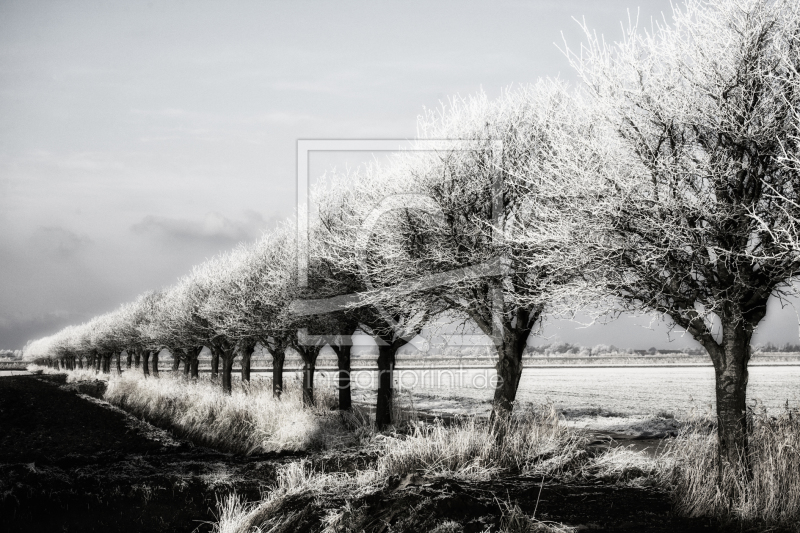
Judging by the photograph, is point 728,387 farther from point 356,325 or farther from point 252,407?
point 252,407

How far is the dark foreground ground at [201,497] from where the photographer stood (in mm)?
8648

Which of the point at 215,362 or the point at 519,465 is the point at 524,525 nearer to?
the point at 519,465

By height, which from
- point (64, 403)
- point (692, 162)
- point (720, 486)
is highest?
point (692, 162)

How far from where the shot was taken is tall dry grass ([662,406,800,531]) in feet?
25.6

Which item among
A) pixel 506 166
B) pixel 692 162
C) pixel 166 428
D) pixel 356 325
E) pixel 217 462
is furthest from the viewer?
pixel 166 428

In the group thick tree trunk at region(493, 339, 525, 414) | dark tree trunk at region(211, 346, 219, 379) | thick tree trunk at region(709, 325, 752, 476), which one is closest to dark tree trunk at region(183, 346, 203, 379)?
dark tree trunk at region(211, 346, 219, 379)

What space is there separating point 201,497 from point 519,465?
6.83 m

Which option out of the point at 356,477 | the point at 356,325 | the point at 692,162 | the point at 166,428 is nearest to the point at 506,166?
the point at 692,162

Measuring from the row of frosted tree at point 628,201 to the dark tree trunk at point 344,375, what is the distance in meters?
5.45

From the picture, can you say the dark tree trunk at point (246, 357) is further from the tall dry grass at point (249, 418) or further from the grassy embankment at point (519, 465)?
the grassy embankment at point (519, 465)

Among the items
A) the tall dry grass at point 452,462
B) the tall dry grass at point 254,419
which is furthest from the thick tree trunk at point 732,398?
the tall dry grass at point 254,419

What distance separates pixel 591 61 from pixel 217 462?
14752 mm

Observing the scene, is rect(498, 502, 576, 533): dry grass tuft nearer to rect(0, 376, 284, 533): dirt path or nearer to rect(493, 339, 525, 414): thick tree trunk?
rect(493, 339, 525, 414): thick tree trunk

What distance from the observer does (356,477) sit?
475 inches
